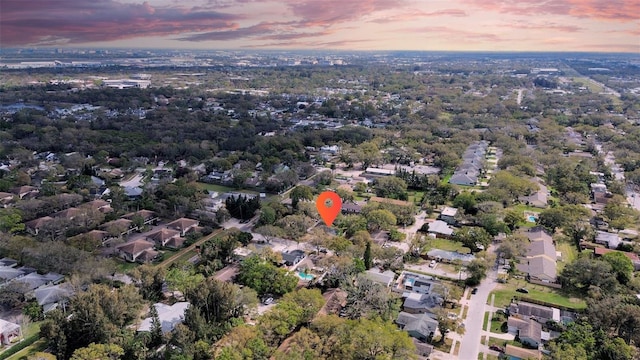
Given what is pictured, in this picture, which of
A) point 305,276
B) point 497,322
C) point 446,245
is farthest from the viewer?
point 446,245

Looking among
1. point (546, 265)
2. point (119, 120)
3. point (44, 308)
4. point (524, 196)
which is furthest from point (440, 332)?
point (119, 120)

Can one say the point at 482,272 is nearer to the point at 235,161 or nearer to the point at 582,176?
the point at 582,176

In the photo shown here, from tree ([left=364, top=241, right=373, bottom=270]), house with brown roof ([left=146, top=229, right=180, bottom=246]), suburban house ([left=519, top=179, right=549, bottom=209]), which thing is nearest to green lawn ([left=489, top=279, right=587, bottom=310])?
tree ([left=364, top=241, right=373, bottom=270])

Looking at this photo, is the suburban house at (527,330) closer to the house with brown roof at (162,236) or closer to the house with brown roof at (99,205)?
the house with brown roof at (162,236)

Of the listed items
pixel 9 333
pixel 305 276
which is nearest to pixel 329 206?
pixel 305 276

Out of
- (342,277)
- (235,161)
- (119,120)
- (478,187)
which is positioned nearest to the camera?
(342,277)

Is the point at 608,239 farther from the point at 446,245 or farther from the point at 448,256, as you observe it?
the point at 448,256
